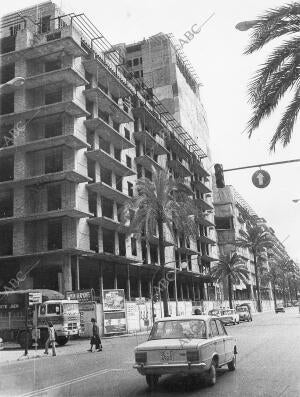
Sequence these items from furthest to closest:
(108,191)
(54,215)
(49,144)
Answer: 1. (108,191)
2. (49,144)
3. (54,215)

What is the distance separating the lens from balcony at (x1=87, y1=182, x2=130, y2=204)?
3809cm

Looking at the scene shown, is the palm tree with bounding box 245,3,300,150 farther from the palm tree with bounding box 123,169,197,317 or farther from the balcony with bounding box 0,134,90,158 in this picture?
the balcony with bounding box 0,134,90,158

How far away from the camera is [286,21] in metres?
12.6

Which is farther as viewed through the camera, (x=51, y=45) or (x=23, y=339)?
(x=51, y=45)

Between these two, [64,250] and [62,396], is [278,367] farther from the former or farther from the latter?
[64,250]

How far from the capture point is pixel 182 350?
31.0ft

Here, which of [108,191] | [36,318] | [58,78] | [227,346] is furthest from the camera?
[108,191]

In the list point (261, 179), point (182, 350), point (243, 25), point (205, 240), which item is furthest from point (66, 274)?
point (205, 240)

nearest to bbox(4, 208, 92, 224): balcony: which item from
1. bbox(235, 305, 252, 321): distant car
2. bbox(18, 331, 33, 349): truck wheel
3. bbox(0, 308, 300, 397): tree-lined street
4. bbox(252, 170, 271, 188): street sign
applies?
bbox(18, 331, 33, 349): truck wheel

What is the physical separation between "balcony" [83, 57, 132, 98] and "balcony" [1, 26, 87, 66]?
5.80ft

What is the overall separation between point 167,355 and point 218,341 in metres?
1.75

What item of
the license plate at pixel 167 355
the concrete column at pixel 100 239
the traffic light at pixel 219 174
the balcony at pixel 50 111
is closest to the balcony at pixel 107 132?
the balcony at pixel 50 111

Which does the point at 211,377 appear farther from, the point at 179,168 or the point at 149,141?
the point at 179,168

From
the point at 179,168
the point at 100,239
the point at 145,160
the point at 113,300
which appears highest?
the point at 179,168
